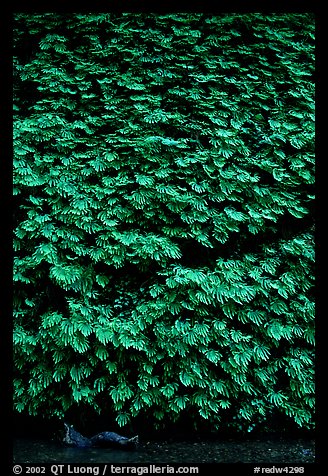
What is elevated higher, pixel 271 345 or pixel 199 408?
pixel 271 345

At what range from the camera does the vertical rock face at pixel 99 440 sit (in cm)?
355

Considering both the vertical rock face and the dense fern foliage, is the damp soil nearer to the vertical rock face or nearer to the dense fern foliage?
the vertical rock face

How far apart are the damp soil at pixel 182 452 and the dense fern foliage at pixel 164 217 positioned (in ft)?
0.63

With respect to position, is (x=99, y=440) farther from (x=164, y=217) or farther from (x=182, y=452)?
(x=164, y=217)

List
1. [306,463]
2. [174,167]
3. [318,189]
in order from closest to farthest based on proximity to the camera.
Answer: [306,463]
[318,189]
[174,167]

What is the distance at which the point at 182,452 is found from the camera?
358 centimetres

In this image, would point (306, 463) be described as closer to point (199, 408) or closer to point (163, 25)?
point (199, 408)

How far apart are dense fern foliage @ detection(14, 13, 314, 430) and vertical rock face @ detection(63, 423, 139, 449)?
5.5 inches

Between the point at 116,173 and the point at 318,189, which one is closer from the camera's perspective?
the point at 318,189

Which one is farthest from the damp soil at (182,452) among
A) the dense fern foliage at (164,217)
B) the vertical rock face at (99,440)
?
the dense fern foliage at (164,217)

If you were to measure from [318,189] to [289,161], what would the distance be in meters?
0.52

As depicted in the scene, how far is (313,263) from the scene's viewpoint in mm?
3904

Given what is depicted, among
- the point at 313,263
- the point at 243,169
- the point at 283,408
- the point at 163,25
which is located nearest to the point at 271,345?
the point at 283,408

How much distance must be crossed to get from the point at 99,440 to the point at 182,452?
Result: 76 cm
